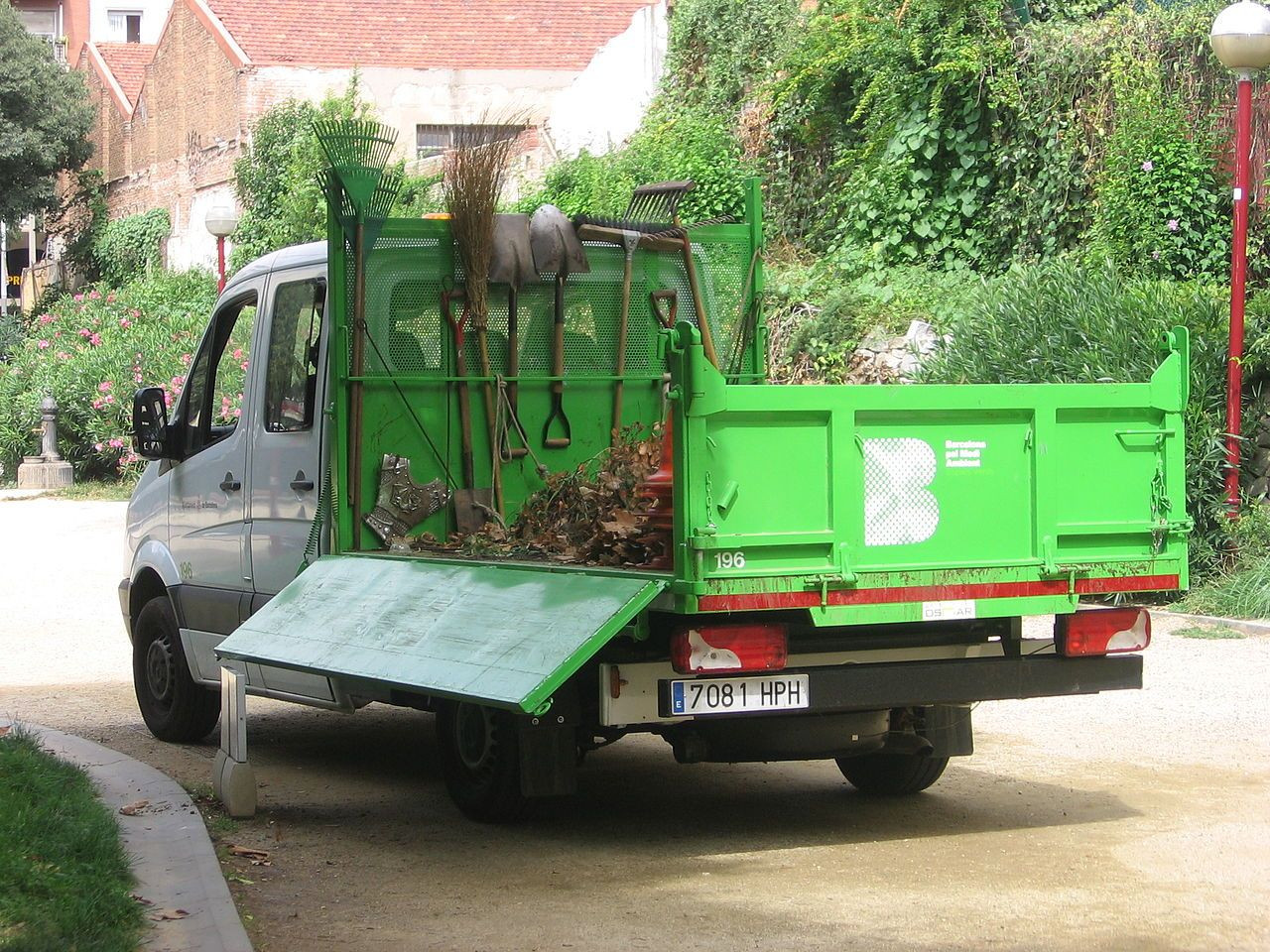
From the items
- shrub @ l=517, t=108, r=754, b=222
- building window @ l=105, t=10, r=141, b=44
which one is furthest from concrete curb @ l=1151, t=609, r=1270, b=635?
building window @ l=105, t=10, r=141, b=44

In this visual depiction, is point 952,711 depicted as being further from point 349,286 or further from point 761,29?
point 761,29

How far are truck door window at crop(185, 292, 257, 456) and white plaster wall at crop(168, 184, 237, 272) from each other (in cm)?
2813

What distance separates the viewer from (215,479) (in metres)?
8.55

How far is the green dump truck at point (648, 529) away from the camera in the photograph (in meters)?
5.83

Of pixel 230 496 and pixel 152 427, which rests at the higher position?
pixel 152 427

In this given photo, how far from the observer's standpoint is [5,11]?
42.6 m

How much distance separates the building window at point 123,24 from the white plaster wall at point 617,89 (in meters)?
30.9

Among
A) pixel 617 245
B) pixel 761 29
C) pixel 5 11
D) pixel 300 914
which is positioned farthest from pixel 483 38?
pixel 300 914

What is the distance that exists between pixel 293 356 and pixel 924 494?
327cm

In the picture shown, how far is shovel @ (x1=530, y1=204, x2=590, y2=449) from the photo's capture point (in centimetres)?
817

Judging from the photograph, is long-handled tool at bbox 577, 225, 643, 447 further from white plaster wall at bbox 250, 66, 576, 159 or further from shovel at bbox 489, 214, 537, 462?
white plaster wall at bbox 250, 66, 576, 159

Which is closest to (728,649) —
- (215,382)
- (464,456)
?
(464,456)

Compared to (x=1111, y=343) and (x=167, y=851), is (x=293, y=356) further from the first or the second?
(x=1111, y=343)

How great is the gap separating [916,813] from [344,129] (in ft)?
12.1
